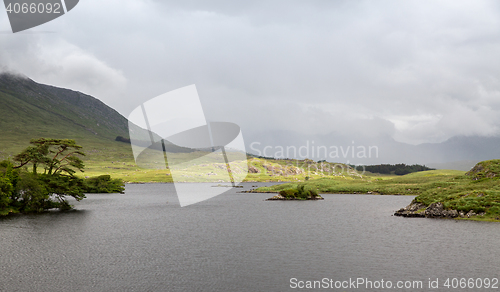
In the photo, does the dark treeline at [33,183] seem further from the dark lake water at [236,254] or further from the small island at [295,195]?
the small island at [295,195]

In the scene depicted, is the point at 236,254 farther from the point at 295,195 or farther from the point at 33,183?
the point at 295,195

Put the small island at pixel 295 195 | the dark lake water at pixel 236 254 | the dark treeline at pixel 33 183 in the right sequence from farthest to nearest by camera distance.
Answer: the small island at pixel 295 195
the dark treeline at pixel 33 183
the dark lake water at pixel 236 254

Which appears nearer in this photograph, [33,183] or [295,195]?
[33,183]

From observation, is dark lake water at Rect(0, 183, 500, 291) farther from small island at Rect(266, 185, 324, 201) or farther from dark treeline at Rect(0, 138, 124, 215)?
small island at Rect(266, 185, 324, 201)

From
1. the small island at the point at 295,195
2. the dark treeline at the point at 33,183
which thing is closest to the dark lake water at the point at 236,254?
the dark treeline at the point at 33,183

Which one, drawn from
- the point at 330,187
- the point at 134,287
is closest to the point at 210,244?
the point at 134,287

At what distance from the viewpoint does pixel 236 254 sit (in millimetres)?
39281

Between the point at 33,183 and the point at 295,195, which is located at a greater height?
the point at 33,183

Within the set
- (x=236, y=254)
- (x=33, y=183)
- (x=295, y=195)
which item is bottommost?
(x=236, y=254)

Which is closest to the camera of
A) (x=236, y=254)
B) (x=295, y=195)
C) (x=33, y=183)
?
(x=236, y=254)

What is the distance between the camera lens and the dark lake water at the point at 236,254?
95.5ft

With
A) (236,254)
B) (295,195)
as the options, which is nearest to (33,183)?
(236,254)

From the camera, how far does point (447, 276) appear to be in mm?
29531

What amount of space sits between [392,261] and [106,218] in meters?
61.8
